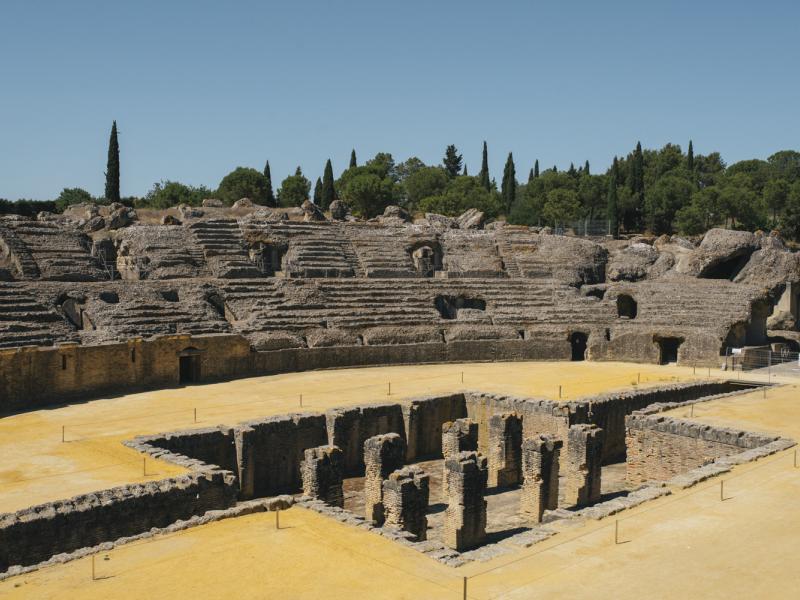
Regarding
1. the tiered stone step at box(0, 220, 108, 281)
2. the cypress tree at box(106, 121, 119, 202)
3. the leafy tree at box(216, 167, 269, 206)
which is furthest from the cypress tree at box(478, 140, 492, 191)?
the tiered stone step at box(0, 220, 108, 281)

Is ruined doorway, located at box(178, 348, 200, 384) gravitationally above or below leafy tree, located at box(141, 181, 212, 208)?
below

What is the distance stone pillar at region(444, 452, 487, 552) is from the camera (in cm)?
1530

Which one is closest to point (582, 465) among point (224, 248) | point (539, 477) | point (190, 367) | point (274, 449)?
point (539, 477)

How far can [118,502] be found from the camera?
1381 centimetres

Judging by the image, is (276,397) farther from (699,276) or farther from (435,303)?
(699,276)

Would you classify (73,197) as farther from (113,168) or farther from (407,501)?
(407,501)

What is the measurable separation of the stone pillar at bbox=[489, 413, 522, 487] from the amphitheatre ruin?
7 centimetres

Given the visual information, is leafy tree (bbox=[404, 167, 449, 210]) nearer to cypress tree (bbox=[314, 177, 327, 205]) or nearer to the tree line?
the tree line

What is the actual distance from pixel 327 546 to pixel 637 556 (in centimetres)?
460

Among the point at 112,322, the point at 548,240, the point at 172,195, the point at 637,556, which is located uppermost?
the point at 172,195

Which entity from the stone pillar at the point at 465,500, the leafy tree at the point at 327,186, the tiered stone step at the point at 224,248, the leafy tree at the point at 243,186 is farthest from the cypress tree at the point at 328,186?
the stone pillar at the point at 465,500

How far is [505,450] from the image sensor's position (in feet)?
67.9

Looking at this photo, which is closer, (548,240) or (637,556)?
(637,556)

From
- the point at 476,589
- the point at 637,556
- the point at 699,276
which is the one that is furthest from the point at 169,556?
the point at 699,276
